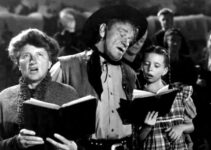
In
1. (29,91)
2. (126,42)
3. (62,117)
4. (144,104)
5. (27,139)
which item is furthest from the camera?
(126,42)

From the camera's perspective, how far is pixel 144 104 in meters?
1.90

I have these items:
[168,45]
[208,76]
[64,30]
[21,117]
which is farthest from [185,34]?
[21,117]

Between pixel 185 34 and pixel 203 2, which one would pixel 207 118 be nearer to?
pixel 185 34

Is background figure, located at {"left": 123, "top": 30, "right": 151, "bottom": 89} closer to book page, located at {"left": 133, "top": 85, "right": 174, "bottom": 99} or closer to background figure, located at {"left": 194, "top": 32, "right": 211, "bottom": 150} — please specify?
book page, located at {"left": 133, "top": 85, "right": 174, "bottom": 99}

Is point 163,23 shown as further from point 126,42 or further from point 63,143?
point 63,143

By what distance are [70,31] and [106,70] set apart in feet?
1.18

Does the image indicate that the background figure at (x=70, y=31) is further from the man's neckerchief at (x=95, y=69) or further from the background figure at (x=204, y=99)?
the background figure at (x=204, y=99)

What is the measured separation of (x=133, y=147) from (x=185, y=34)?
878mm

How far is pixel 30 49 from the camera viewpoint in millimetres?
1769

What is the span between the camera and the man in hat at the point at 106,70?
196 centimetres

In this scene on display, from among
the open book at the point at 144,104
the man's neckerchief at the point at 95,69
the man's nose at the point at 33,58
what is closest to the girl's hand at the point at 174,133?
the open book at the point at 144,104

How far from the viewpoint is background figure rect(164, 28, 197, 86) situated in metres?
2.13

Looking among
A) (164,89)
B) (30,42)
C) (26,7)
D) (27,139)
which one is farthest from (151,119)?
(26,7)

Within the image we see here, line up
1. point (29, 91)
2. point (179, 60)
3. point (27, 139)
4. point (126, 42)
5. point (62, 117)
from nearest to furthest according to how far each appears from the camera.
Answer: point (62, 117)
point (27, 139)
point (29, 91)
point (126, 42)
point (179, 60)
